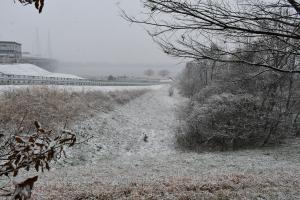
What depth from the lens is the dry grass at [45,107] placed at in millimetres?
19206

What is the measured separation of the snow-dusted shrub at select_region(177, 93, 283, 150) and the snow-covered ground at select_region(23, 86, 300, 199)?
1.86 meters

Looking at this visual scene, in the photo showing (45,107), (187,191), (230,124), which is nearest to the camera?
(187,191)

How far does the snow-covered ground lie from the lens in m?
10.8

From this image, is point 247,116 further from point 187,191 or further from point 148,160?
point 187,191

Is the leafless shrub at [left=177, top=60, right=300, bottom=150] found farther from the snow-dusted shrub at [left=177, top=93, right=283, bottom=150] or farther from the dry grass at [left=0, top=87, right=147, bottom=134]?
the dry grass at [left=0, top=87, right=147, bottom=134]

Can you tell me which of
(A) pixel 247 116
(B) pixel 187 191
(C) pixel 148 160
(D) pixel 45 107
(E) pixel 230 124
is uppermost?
(D) pixel 45 107

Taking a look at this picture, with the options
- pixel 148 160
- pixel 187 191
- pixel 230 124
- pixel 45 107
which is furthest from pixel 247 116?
pixel 187 191

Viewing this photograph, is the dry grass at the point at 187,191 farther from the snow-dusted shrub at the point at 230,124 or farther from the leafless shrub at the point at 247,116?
the leafless shrub at the point at 247,116

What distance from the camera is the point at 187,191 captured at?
8133mm

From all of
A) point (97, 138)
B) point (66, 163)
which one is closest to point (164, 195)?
point (66, 163)

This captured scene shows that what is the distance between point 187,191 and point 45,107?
1745 centimetres

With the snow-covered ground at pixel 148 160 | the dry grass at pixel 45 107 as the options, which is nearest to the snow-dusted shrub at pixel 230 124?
the snow-covered ground at pixel 148 160

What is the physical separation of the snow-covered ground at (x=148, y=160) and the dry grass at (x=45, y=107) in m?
1.40

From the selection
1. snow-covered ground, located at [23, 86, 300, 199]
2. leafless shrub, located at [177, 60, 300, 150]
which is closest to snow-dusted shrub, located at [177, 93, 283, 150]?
leafless shrub, located at [177, 60, 300, 150]
